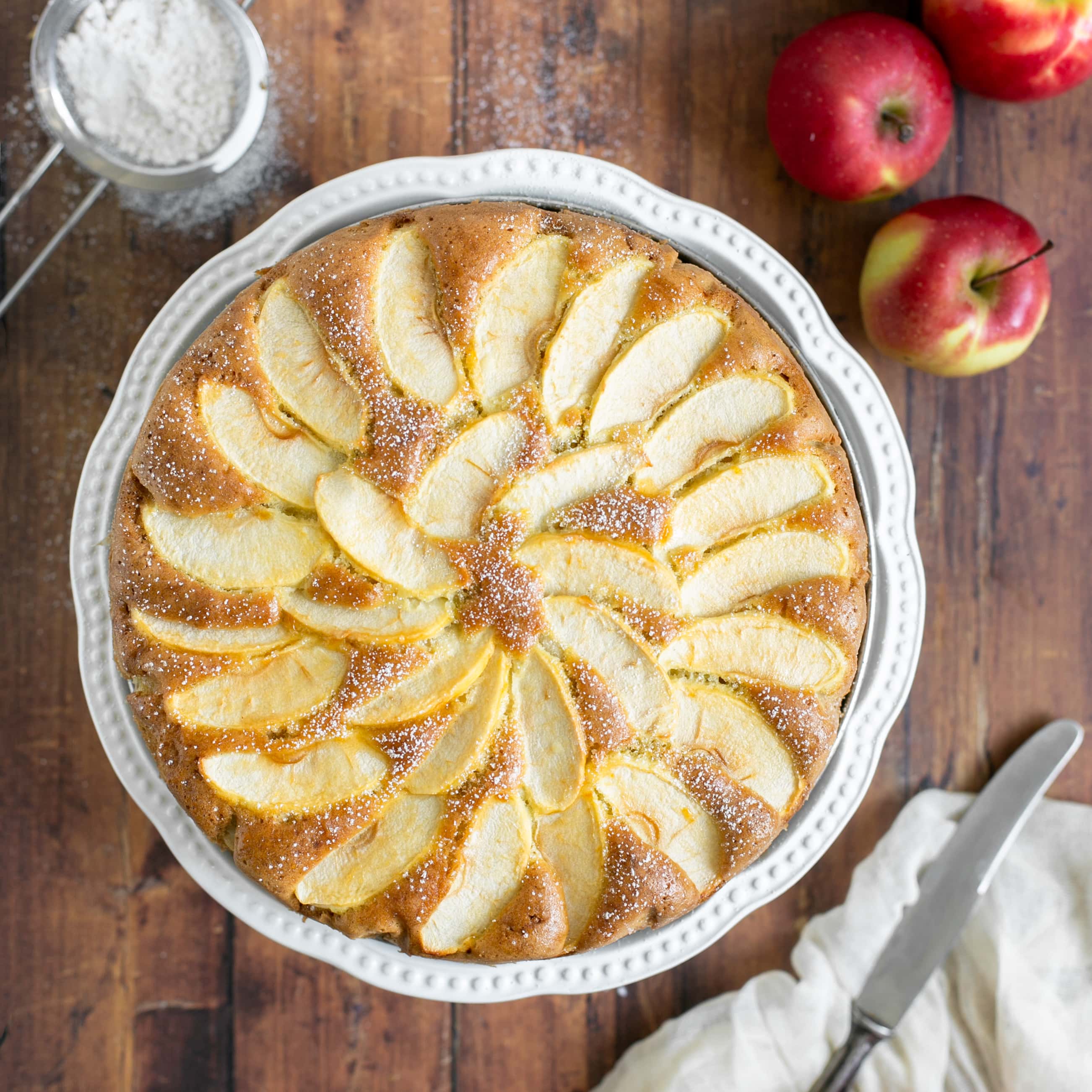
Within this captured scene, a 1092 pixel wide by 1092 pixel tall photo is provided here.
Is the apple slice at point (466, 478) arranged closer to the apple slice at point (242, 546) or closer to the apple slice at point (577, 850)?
the apple slice at point (242, 546)

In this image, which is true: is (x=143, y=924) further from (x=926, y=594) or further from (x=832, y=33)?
(x=832, y=33)

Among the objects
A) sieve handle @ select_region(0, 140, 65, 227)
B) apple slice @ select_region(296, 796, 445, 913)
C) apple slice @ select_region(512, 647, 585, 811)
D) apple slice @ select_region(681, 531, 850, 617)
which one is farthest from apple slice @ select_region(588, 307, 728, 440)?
sieve handle @ select_region(0, 140, 65, 227)

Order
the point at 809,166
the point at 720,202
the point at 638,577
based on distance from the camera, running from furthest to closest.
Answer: the point at 720,202
the point at 809,166
the point at 638,577

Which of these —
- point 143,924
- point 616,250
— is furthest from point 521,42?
point 143,924

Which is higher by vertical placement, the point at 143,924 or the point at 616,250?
the point at 616,250

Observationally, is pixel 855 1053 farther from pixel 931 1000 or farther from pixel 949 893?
pixel 949 893

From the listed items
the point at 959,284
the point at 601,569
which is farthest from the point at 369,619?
the point at 959,284

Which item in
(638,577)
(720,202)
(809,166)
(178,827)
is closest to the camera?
(638,577)
